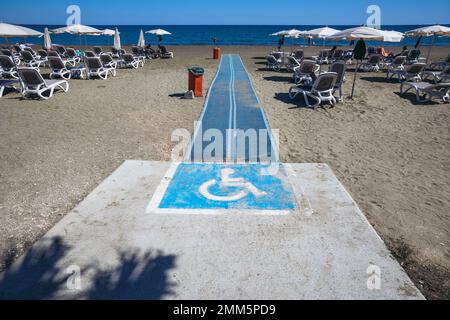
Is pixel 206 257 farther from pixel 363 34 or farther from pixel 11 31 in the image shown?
pixel 11 31

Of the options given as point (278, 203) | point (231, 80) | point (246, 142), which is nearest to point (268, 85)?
point (231, 80)

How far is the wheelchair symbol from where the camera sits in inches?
179

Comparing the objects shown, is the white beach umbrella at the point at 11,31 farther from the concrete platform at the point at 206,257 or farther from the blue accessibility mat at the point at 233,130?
the concrete platform at the point at 206,257

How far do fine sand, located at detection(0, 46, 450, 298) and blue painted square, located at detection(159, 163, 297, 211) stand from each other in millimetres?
1013

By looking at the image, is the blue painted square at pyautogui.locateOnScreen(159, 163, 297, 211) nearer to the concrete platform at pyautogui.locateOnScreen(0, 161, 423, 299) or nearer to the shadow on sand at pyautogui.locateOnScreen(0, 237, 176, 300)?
the concrete platform at pyautogui.locateOnScreen(0, 161, 423, 299)

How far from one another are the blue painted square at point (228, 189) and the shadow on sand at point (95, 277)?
1.15 m

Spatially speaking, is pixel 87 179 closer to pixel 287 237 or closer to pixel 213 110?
pixel 287 237

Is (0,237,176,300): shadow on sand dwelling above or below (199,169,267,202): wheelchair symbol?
below

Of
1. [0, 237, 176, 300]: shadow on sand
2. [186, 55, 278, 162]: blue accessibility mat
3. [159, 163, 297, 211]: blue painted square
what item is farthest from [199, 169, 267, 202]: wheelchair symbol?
[0, 237, 176, 300]: shadow on sand

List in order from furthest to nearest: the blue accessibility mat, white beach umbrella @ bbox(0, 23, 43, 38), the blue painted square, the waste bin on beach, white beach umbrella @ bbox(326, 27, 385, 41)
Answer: the waste bin on beach
white beach umbrella @ bbox(326, 27, 385, 41)
white beach umbrella @ bbox(0, 23, 43, 38)
the blue accessibility mat
the blue painted square

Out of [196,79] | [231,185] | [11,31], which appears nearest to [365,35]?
[196,79]

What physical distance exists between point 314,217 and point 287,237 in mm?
634

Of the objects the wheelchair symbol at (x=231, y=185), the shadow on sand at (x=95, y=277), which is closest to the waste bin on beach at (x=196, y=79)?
the wheelchair symbol at (x=231, y=185)

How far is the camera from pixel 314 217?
4.09 m
